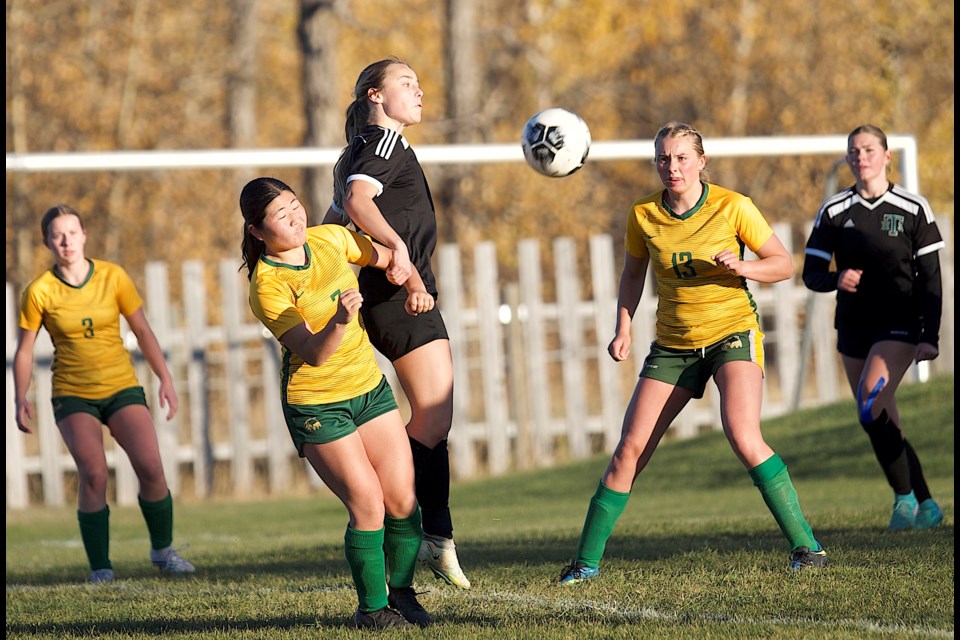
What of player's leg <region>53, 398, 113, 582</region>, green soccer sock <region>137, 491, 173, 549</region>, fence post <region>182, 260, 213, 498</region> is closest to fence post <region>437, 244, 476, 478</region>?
fence post <region>182, 260, 213, 498</region>

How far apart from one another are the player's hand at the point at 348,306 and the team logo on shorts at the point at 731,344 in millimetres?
1828

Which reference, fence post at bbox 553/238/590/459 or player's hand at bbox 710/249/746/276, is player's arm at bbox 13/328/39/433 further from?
fence post at bbox 553/238/590/459

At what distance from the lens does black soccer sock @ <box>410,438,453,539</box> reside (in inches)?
218

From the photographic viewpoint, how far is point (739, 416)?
17.7ft

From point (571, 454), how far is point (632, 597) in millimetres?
9527

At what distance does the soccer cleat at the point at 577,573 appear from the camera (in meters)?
5.56

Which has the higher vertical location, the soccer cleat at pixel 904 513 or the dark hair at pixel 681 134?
the dark hair at pixel 681 134

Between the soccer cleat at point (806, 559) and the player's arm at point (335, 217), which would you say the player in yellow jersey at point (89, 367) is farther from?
the soccer cleat at point (806, 559)

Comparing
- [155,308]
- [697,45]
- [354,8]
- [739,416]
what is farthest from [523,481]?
[354,8]

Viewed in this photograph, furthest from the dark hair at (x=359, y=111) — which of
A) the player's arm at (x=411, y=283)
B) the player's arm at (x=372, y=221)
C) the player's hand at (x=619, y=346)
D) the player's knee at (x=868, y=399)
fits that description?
the player's knee at (x=868, y=399)

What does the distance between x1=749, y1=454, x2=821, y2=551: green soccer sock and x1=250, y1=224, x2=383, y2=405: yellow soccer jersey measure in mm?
1716

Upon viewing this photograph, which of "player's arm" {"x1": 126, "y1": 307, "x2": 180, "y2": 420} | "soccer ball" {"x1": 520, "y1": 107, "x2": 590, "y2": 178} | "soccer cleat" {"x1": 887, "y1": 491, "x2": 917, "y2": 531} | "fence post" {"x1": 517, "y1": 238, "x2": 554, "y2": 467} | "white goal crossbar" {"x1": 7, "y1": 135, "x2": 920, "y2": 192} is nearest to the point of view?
"soccer ball" {"x1": 520, "y1": 107, "x2": 590, "y2": 178}

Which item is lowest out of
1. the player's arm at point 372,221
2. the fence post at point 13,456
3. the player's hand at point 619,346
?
the fence post at point 13,456

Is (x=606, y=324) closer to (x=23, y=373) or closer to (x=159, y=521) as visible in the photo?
(x=159, y=521)
